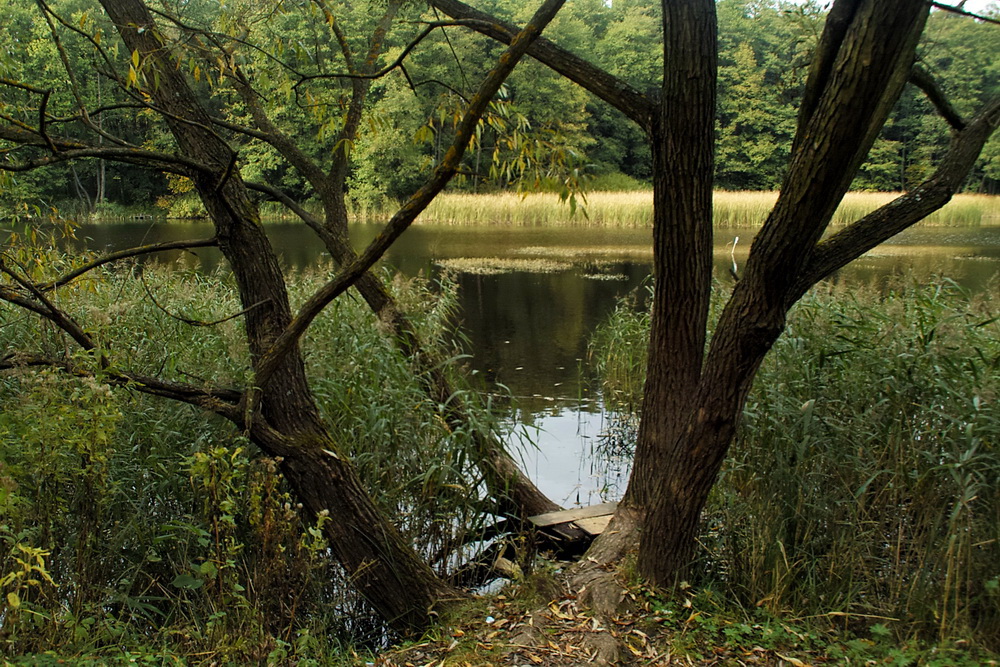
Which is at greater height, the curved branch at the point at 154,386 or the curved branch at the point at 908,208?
the curved branch at the point at 908,208

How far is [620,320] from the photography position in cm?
763

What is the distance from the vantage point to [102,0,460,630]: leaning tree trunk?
300 centimetres

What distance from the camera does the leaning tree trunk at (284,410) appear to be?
300 centimetres

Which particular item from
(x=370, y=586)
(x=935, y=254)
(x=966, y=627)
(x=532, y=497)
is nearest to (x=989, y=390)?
(x=966, y=627)

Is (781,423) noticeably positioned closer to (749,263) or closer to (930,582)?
(930,582)

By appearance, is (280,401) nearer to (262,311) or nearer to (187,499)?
(262,311)

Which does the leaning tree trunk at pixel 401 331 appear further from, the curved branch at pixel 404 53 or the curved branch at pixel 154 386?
the curved branch at pixel 154 386

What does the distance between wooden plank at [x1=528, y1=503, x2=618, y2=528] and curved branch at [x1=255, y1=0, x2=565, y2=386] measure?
187cm

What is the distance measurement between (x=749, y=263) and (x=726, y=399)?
507 mm

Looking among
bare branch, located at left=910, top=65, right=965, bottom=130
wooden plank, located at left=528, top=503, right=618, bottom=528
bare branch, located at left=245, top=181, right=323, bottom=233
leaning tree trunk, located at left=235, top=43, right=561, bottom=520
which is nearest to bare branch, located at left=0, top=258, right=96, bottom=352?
bare branch, located at left=245, top=181, right=323, bottom=233

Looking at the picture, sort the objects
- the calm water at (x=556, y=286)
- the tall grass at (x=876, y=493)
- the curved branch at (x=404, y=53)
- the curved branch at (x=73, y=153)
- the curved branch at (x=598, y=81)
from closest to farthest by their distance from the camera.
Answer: the curved branch at (x=73, y=153) < the curved branch at (x=404, y=53) < the tall grass at (x=876, y=493) < the curved branch at (x=598, y=81) < the calm water at (x=556, y=286)

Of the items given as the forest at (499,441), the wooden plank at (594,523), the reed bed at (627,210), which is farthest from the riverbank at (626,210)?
the forest at (499,441)

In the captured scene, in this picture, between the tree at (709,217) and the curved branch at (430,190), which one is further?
the curved branch at (430,190)

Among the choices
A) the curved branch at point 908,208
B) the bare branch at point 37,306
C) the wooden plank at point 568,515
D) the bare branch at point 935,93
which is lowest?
the wooden plank at point 568,515
